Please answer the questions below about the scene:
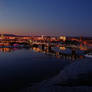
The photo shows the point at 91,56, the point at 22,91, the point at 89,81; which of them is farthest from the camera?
the point at 91,56

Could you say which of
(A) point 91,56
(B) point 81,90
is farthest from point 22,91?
(A) point 91,56

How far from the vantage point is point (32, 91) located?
5.39m

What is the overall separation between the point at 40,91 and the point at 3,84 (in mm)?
2818

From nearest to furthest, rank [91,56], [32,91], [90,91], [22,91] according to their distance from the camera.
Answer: [90,91]
[32,91]
[22,91]
[91,56]

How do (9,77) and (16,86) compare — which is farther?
(9,77)

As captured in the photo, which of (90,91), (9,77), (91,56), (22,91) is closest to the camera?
(90,91)

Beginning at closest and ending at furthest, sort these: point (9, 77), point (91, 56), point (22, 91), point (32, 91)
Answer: point (32, 91) < point (22, 91) < point (9, 77) < point (91, 56)

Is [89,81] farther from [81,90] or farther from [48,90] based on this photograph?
[48,90]

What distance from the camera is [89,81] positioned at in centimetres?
663

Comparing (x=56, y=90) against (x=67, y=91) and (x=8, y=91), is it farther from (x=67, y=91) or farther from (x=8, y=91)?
(x=8, y=91)

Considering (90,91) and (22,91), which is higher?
(90,91)

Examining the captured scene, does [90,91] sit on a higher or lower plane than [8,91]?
higher

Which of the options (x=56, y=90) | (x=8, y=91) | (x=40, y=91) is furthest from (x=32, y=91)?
(x=8, y=91)

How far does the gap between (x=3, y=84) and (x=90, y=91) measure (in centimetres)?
464
